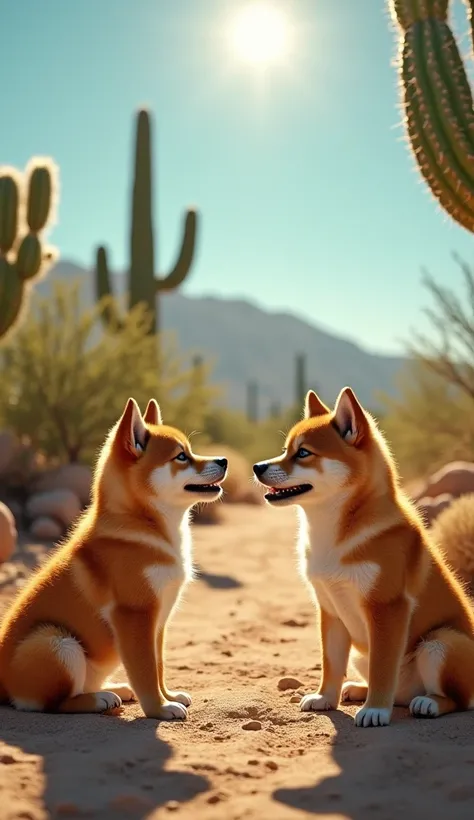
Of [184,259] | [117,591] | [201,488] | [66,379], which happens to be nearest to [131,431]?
[201,488]

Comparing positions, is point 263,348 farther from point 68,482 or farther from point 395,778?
point 395,778

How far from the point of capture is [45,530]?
1234cm

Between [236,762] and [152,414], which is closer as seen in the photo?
[236,762]

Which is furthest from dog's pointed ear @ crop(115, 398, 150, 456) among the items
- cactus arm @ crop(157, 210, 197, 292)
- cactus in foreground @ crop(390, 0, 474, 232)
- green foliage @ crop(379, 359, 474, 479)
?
cactus arm @ crop(157, 210, 197, 292)

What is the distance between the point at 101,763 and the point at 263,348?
14052 cm

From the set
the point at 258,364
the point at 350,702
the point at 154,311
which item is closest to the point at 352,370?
the point at 258,364

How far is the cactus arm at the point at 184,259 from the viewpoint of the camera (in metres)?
20.0

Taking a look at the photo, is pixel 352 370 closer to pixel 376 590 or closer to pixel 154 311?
pixel 154 311

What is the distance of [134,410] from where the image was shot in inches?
183

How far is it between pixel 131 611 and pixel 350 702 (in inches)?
55.6

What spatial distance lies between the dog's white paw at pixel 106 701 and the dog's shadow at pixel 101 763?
62mm

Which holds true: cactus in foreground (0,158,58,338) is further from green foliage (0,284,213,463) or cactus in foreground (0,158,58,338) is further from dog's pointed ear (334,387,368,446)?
dog's pointed ear (334,387,368,446)

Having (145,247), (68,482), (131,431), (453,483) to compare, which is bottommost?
(68,482)

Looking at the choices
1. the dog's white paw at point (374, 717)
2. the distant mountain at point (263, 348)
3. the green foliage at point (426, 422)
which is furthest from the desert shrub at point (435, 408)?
the distant mountain at point (263, 348)
